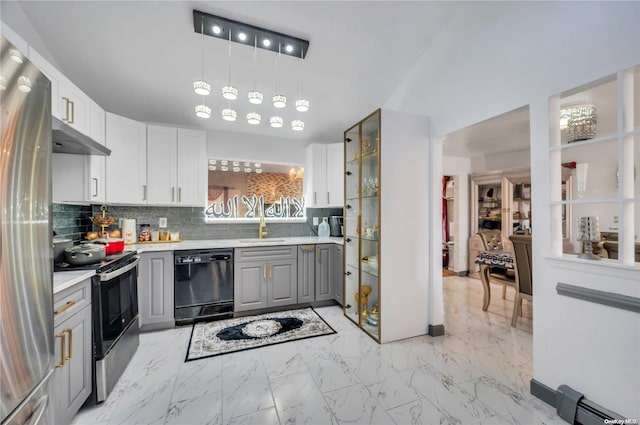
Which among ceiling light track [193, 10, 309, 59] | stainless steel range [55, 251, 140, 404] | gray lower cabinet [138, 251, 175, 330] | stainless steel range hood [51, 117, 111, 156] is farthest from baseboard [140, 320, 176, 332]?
ceiling light track [193, 10, 309, 59]

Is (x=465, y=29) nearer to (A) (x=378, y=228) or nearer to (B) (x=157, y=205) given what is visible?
(A) (x=378, y=228)

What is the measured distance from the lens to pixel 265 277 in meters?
3.26

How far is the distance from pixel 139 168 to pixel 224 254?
56.1 inches

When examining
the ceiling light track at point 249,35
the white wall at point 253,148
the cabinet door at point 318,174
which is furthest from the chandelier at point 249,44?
the cabinet door at point 318,174

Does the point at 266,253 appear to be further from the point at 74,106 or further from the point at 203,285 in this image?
the point at 74,106

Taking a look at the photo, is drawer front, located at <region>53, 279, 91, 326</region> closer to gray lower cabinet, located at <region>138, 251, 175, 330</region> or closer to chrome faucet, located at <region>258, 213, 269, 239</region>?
gray lower cabinet, located at <region>138, 251, 175, 330</region>

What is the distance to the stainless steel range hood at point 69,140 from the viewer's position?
153cm

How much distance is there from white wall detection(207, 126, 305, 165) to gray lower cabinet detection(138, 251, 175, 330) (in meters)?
1.61

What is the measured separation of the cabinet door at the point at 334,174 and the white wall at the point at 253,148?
0.49 meters

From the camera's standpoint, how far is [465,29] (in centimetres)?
247

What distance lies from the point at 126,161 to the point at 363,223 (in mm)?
2808

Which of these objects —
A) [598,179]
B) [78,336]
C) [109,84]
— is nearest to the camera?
[78,336]

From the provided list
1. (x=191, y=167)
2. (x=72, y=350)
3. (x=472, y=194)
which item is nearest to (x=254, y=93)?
(x=191, y=167)

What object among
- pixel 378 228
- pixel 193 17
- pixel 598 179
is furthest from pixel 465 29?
pixel 598 179
